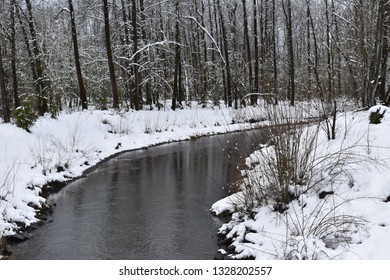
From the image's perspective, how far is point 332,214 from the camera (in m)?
5.80

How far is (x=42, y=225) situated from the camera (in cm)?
775

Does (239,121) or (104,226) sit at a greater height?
(239,121)

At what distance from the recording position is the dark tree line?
11.4 meters

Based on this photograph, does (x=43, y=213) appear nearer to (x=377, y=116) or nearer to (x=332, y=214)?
(x=332, y=214)

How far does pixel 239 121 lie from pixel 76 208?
52.8 feet

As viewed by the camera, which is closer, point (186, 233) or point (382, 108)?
point (186, 233)

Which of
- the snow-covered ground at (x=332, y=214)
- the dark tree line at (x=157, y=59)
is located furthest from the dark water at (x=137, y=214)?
the dark tree line at (x=157, y=59)

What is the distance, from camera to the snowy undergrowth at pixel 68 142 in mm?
8320

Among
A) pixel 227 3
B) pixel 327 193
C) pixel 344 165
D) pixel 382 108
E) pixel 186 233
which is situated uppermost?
pixel 227 3

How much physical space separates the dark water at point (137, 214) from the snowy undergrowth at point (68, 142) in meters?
0.65
